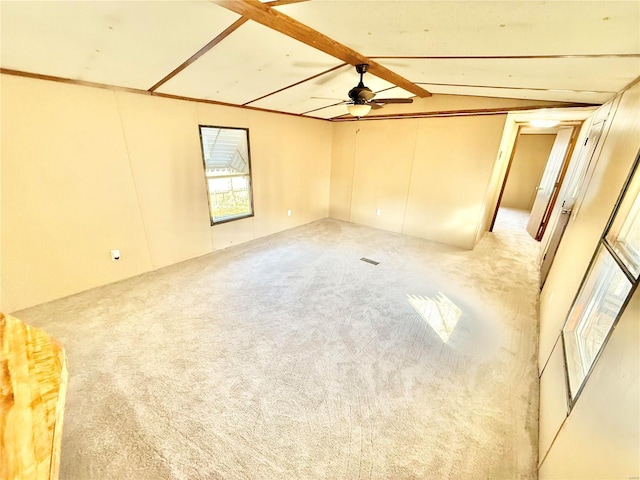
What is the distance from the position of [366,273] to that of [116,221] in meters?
3.24

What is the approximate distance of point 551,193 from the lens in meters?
4.44

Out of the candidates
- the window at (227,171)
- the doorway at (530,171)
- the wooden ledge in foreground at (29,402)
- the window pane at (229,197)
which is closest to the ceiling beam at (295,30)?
the wooden ledge in foreground at (29,402)

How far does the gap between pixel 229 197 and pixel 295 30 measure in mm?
2881

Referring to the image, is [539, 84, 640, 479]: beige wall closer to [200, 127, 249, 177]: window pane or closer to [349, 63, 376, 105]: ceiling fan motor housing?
[349, 63, 376, 105]: ceiling fan motor housing

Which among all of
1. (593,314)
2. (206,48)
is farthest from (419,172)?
(206,48)

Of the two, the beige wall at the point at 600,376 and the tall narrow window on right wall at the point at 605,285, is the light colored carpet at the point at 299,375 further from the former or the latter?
the tall narrow window on right wall at the point at 605,285

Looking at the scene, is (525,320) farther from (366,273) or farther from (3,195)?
(3,195)

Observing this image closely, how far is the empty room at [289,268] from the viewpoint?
1242 mm

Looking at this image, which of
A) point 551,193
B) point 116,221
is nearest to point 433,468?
point 116,221

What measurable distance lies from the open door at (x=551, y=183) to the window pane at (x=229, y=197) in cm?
542

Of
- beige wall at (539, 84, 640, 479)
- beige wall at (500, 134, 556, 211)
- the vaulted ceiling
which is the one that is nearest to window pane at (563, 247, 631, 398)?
beige wall at (539, 84, 640, 479)

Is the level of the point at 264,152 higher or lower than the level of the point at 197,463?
higher

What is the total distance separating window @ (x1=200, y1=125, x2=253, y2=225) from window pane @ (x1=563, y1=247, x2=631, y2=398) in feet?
13.6

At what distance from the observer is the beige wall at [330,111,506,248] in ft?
13.2
